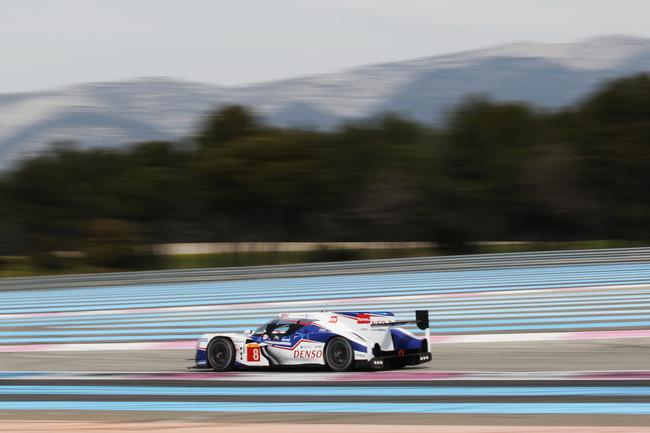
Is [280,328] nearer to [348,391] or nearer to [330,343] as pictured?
[330,343]

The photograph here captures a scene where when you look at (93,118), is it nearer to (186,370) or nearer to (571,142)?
(571,142)

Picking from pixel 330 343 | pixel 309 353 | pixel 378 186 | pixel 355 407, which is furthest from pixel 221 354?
pixel 378 186

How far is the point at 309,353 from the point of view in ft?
29.3

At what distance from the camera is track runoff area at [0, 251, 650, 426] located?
6801 mm

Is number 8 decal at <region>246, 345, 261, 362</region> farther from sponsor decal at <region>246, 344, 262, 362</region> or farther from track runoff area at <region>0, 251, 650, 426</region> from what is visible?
track runoff area at <region>0, 251, 650, 426</region>

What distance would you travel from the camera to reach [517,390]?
7.44m

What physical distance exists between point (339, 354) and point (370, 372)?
35 cm

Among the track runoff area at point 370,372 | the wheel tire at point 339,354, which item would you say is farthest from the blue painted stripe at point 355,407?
the wheel tire at point 339,354

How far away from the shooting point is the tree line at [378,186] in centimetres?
2970

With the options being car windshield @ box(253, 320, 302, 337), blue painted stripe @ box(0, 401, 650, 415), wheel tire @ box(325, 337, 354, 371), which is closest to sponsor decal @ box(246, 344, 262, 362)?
car windshield @ box(253, 320, 302, 337)

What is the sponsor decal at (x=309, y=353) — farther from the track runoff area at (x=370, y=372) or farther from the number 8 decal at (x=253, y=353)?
the number 8 decal at (x=253, y=353)

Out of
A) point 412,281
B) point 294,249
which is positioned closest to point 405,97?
point 294,249

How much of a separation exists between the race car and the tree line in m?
19.9

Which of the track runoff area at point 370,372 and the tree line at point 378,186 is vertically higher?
the tree line at point 378,186
